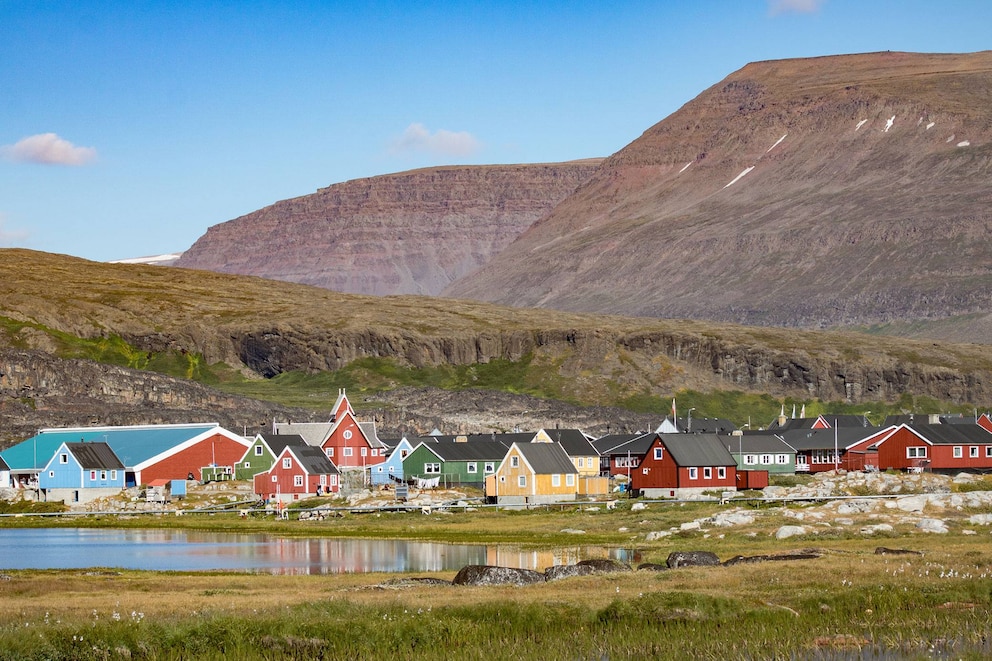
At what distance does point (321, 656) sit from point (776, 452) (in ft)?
276

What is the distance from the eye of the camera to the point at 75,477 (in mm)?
99562

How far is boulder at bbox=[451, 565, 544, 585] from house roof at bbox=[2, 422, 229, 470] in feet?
217

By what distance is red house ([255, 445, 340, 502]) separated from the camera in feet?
306

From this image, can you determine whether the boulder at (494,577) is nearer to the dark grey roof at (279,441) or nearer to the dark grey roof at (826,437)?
the dark grey roof at (279,441)

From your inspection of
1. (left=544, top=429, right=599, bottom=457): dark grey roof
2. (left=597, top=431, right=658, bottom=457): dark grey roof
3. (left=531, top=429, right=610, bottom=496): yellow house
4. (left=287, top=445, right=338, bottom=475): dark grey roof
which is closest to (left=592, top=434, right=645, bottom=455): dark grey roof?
(left=597, top=431, right=658, bottom=457): dark grey roof

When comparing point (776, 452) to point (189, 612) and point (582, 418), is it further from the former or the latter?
point (189, 612)

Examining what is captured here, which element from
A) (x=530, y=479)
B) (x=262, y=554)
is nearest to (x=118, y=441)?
(x=530, y=479)

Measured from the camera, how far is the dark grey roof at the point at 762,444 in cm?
10766

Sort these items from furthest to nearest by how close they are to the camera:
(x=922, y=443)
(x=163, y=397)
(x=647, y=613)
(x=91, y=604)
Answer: (x=163, y=397), (x=922, y=443), (x=91, y=604), (x=647, y=613)

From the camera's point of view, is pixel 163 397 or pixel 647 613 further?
pixel 163 397

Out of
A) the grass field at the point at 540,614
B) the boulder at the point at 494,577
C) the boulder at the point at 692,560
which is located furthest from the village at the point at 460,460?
the boulder at the point at 494,577

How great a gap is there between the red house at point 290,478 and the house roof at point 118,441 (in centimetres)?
1332

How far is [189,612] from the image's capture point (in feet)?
108

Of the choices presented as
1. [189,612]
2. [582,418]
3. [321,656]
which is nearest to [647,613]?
[321,656]
